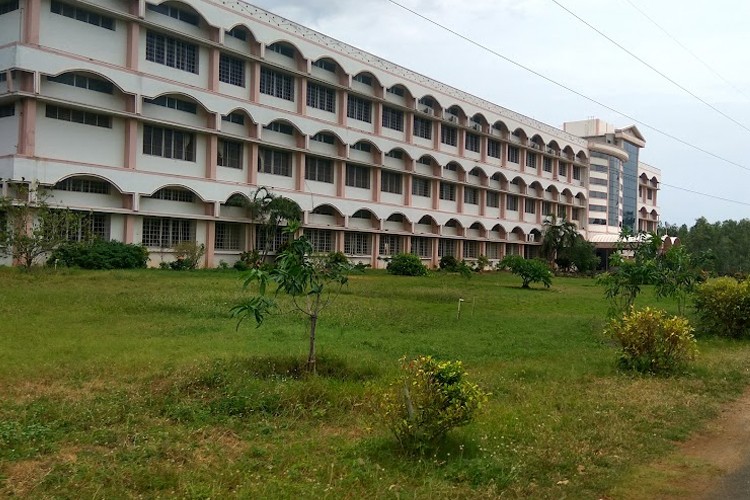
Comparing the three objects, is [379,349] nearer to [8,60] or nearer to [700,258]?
[700,258]

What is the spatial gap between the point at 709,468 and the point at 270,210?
1234 inches

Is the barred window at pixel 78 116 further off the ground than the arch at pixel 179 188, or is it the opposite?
the barred window at pixel 78 116

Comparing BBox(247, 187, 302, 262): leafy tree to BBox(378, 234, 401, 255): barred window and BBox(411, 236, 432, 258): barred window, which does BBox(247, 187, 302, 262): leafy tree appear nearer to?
Answer: BBox(378, 234, 401, 255): barred window

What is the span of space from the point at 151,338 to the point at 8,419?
488 cm

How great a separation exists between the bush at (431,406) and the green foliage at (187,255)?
88.2 feet

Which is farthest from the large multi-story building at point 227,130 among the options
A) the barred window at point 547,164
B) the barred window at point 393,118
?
the barred window at point 547,164

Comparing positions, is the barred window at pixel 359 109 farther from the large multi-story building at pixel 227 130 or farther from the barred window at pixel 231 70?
the barred window at pixel 231 70

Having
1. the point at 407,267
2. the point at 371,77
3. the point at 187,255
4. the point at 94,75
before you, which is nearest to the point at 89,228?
the point at 187,255

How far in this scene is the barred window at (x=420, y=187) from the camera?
50.2 metres

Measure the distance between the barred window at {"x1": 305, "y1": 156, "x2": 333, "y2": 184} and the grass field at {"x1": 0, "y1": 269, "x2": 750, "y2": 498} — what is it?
28343 mm

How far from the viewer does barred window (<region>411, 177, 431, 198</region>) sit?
165 feet

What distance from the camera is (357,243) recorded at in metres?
45.3

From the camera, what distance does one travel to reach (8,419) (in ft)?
19.2

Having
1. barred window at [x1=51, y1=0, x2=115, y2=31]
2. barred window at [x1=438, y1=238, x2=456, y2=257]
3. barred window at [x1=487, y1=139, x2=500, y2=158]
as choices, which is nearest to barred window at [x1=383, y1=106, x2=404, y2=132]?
barred window at [x1=438, y1=238, x2=456, y2=257]
